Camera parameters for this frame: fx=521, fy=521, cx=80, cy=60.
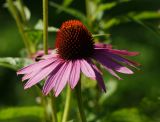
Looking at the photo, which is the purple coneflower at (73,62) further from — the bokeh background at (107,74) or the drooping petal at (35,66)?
the bokeh background at (107,74)

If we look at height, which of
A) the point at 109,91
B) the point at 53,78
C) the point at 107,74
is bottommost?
the point at 107,74

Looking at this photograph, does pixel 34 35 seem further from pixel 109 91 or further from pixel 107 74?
pixel 107 74

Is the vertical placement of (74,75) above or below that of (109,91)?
above

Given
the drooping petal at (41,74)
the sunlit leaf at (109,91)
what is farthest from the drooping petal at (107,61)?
the sunlit leaf at (109,91)

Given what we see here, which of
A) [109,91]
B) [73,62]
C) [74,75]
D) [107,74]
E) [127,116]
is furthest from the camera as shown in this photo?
[107,74]

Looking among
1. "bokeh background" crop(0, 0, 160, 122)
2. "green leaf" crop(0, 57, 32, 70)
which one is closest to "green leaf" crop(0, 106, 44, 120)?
"bokeh background" crop(0, 0, 160, 122)

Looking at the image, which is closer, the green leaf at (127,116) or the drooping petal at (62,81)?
the drooping petal at (62,81)

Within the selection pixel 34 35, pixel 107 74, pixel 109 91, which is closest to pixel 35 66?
pixel 34 35

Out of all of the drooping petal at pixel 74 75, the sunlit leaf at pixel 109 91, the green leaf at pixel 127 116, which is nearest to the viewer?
the drooping petal at pixel 74 75
